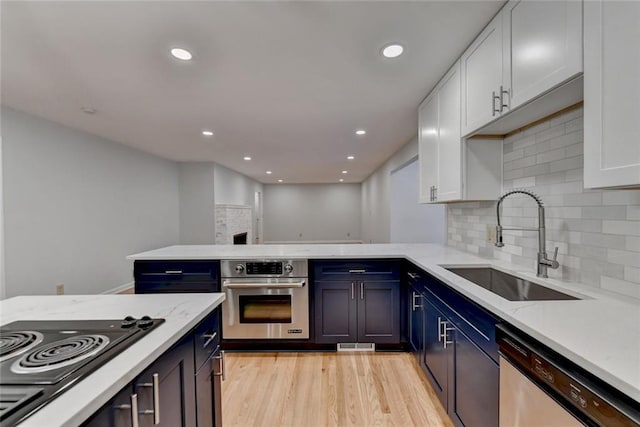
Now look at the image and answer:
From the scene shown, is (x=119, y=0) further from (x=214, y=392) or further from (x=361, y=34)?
(x=214, y=392)

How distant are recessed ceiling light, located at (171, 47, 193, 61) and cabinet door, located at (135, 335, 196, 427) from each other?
1.84m

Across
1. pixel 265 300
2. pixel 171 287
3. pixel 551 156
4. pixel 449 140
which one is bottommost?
pixel 265 300

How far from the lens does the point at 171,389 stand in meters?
0.97

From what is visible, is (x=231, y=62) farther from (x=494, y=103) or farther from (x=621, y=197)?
(x=621, y=197)

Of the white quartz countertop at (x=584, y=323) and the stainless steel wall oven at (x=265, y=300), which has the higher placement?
the white quartz countertop at (x=584, y=323)

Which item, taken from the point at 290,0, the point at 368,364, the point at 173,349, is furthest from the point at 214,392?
the point at 290,0

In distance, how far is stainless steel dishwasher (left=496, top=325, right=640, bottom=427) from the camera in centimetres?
67

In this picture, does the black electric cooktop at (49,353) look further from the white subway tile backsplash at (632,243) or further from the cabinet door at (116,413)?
the white subway tile backsplash at (632,243)

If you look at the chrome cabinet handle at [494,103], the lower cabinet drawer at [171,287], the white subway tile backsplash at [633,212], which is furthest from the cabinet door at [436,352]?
the lower cabinet drawer at [171,287]

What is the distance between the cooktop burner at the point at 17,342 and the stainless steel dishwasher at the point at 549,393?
1.59m

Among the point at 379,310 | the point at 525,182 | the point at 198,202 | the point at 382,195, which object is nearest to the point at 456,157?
the point at 525,182

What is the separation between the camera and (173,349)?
38.8 inches

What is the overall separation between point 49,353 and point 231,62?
1.97 meters

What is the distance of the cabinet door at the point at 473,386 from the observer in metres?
1.17
